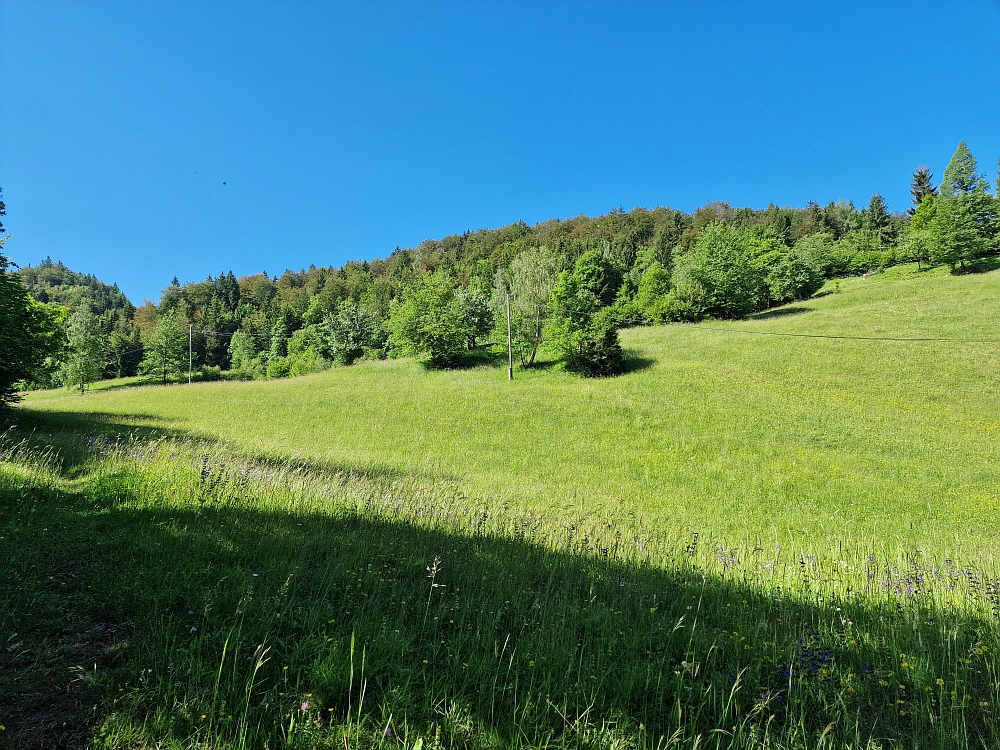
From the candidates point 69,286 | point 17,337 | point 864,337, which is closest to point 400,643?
point 17,337

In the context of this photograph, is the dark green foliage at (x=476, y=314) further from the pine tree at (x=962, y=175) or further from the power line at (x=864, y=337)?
the pine tree at (x=962, y=175)

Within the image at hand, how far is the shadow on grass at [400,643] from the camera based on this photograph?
236cm

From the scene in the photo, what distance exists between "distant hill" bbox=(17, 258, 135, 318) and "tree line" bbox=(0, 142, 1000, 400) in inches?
96.6

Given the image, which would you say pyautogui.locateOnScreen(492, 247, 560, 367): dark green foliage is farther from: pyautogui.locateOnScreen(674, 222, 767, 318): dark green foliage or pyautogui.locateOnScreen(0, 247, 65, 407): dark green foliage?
pyautogui.locateOnScreen(0, 247, 65, 407): dark green foliage

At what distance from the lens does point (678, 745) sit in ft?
7.67

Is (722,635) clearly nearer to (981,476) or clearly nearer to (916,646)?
(916,646)

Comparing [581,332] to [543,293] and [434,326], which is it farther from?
[434,326]

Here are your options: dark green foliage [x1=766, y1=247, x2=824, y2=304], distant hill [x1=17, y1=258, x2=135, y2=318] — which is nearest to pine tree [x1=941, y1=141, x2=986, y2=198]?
dark green foliage [x1=766, y1=247, x2=824, y2=304]

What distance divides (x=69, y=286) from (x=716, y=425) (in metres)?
193

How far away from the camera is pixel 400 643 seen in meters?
2.97

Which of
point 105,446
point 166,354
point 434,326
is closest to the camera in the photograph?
point 105,446

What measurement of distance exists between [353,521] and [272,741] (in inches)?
161

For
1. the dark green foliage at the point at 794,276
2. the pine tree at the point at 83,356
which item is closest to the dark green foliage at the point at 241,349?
the pine tree at the point at 83,356

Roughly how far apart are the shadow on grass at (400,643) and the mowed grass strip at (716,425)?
5.38 m
